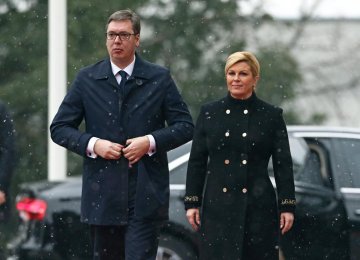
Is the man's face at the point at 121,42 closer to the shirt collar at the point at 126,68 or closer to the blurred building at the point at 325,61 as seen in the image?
the shirt collar at the point at 126,68

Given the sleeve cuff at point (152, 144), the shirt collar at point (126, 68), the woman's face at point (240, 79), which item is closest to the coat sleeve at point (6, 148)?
the shirt collar at point (126, 68)

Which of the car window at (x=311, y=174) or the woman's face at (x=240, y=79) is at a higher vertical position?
the woman's face at (x=240, y=79)

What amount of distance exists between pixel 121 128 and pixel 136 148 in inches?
7.6

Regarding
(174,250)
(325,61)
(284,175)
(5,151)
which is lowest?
(174,250)

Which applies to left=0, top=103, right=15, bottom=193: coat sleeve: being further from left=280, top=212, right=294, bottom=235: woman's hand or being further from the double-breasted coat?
left=280, top=212, right=294, bottom=235: woman's hand

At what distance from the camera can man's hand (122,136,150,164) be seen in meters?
7.28

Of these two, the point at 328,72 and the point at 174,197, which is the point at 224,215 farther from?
the point at 328,72

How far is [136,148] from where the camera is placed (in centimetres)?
727

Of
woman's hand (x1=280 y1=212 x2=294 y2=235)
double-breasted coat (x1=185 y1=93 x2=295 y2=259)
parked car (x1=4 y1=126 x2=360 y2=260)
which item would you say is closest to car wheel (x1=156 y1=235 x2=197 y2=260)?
parked car (x1=4 y1=126 x2=360 y2=260)

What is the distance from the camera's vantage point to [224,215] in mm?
7766

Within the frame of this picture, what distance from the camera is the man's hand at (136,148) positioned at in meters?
7.28

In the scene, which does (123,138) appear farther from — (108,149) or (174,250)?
(174,250)

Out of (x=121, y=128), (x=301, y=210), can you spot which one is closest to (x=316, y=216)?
(x=301, y=210)

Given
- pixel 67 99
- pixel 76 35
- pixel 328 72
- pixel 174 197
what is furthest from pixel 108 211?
pixel 328 72
